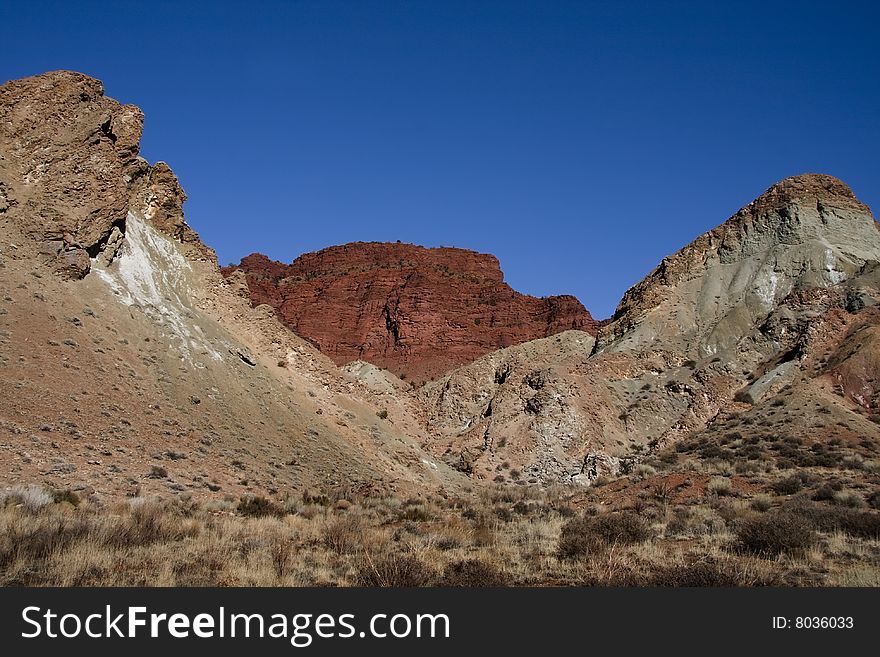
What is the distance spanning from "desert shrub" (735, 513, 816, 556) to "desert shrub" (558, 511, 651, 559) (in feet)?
6.20

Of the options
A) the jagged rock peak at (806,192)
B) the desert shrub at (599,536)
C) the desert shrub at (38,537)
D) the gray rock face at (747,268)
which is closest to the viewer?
the desert shrub at (38,537)

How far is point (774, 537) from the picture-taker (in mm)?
10312

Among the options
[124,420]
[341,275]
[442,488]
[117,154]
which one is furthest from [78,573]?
[341,275]

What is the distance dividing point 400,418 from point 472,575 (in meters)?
37.1

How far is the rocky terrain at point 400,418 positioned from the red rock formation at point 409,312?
33.9 m

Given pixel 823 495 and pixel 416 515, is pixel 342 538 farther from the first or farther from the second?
pixel 823 495

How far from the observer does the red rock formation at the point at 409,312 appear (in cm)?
9712

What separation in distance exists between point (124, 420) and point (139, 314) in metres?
7.51

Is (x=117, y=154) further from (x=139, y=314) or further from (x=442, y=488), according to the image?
(x=442, y=488)

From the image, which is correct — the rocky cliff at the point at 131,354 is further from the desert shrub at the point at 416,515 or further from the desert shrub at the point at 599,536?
the desert shrub at the point at 599,536

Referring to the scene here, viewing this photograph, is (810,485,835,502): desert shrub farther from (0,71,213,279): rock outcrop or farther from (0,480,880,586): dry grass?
(0,71,213,279): rock outcrop

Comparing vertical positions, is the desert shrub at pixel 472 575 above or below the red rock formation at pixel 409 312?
below

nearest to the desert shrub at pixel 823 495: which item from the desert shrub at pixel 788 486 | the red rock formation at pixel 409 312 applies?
the desert shrub at pixel 788 486

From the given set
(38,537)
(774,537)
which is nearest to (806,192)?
(774,537)
